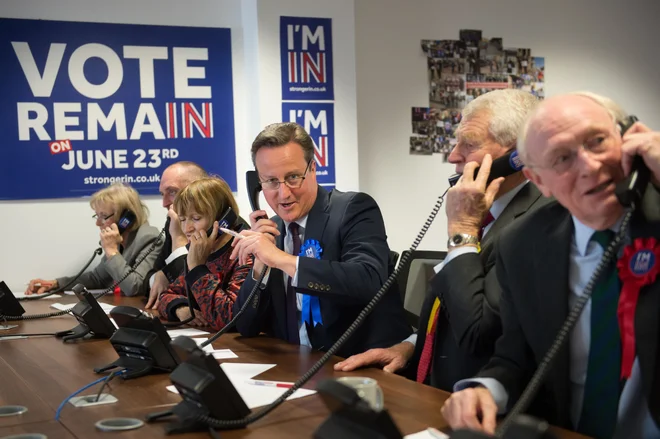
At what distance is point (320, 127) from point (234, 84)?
0.66 meters

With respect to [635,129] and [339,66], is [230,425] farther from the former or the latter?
[339,66]

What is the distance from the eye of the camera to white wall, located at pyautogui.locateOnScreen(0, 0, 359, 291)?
493cm

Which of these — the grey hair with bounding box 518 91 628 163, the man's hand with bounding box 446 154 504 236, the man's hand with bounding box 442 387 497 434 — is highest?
the grey hair with bounding box 518 91 628 163

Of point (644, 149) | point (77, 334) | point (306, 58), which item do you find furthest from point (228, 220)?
point (306, 58)

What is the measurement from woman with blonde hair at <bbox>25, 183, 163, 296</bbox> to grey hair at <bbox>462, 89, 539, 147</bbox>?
2556mm

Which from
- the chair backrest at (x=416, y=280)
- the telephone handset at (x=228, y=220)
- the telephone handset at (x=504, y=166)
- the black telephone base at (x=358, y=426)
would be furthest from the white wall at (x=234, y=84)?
the black telephone base at (x=358, y=426)

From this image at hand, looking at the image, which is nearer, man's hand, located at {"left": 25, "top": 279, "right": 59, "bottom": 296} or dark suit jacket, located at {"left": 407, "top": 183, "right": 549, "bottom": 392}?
dark suit jacket, located at {"left": 407, "top": 183, "right": 549, "bottom": 392}

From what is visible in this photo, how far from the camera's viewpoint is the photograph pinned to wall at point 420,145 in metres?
5.80

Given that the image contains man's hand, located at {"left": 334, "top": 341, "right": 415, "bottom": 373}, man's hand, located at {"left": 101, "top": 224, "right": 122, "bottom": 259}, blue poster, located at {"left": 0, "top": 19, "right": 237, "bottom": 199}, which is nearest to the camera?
man's hand, located at {"left": 334, "top": 341, "right": 415, "bottom": 373}

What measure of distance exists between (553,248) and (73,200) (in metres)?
4.00

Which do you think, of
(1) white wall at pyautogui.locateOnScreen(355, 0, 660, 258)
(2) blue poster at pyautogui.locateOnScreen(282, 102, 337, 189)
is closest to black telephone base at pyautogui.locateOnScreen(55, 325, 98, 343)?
(2) blue poster at pyautogui.locateOnScreen(282, 102, 337, 189)

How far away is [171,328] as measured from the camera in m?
3.10

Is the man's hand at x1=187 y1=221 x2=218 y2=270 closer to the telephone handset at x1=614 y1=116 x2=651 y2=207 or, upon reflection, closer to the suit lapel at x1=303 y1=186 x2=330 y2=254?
the suit lapel at x1=303 y1=186 x2=330 y2=254

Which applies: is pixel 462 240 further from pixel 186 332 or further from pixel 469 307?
pixel 186 332
